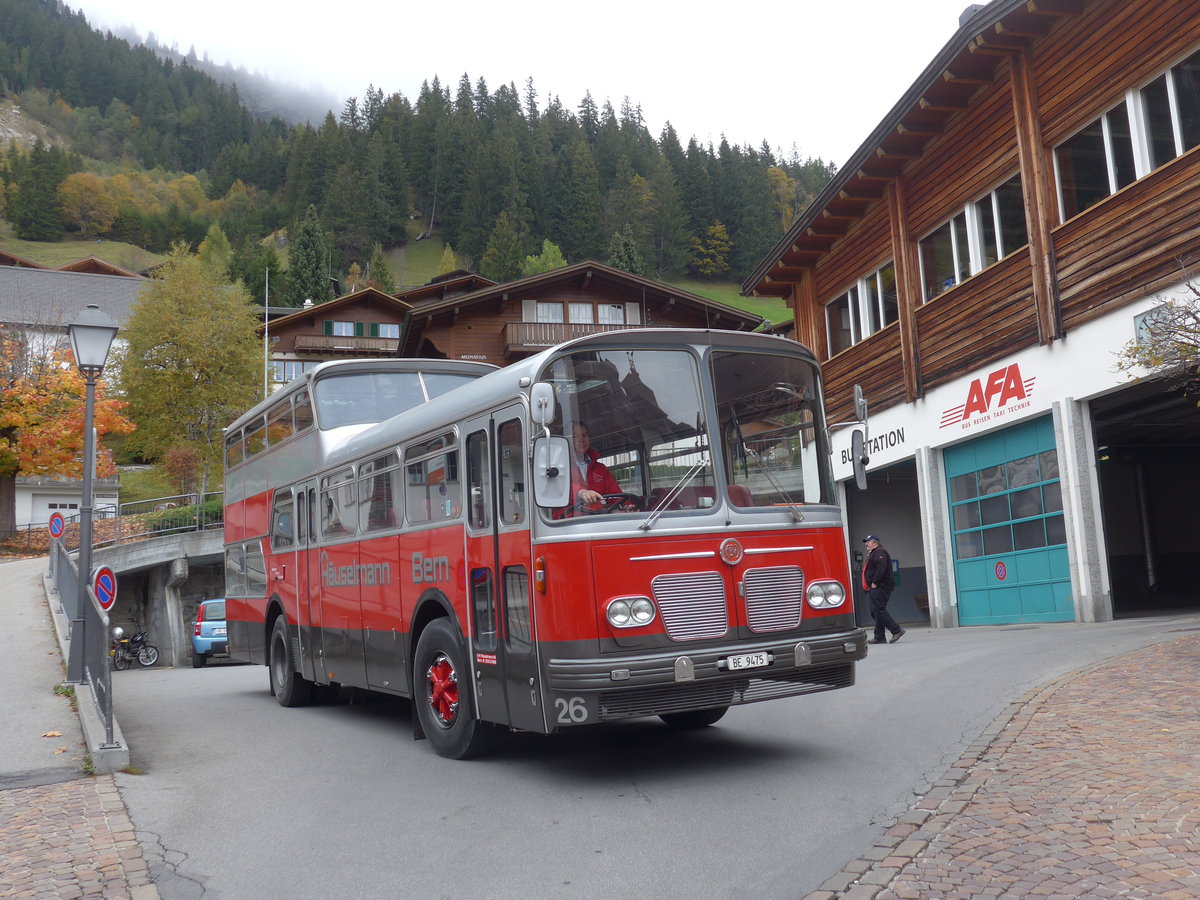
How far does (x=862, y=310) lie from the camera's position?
23422 mm

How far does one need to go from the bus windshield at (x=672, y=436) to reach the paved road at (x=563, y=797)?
1.86 metres

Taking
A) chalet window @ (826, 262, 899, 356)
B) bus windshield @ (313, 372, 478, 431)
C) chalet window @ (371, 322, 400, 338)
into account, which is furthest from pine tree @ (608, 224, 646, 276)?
bus windshield @ (313, 372, 478, 431)

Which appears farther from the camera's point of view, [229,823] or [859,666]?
[859,666]

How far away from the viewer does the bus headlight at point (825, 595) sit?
7.62 m

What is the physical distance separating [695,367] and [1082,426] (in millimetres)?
10240

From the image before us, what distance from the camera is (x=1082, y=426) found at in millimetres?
15688

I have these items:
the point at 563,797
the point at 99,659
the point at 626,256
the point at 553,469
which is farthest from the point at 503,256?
the point at 563,797

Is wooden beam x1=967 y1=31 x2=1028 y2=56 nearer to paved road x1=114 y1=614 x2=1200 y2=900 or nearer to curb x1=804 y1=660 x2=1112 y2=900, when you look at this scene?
paved road x1=114 y1=614 x2=1200 y2=900

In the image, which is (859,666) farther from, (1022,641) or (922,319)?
(922,319)

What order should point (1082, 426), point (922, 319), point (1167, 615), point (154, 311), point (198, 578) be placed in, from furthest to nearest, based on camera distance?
point (154, 311) < point (198, 578) < point (922, 319) < point (1167, 615) < point (1082, 426)

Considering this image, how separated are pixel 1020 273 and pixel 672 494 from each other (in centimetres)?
1183

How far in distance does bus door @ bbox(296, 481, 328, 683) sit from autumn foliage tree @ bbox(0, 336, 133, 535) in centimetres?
3249

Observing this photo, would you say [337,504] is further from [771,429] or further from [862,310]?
[862,310]

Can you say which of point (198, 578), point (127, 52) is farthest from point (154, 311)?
point (127, 52)
